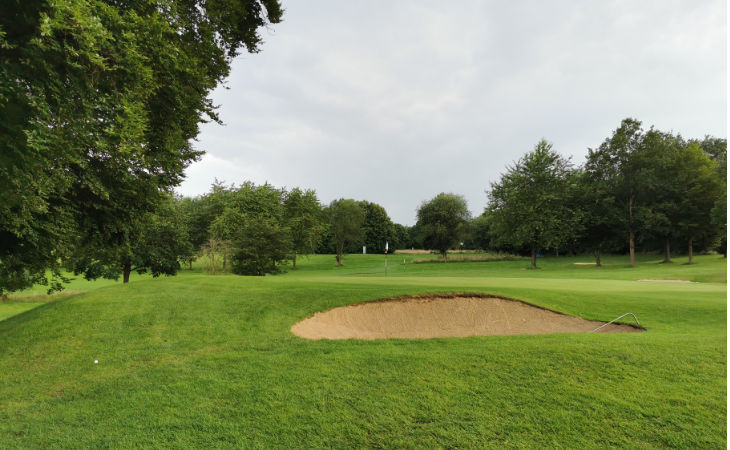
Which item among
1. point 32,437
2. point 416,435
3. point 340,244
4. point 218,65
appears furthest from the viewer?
point 340,244

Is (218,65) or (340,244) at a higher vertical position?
(218,65)

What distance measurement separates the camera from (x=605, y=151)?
38.8 meters

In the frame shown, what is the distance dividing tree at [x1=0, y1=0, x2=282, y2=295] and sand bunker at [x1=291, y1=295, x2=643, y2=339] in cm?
613

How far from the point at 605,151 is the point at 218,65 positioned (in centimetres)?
4498

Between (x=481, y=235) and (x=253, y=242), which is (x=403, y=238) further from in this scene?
(x=253, y=242)

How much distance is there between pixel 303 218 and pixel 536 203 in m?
30.9

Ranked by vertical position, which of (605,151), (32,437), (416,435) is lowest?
(32,437)

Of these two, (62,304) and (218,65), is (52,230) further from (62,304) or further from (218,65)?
(218,65)

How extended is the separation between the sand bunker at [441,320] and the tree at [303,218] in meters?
33.6

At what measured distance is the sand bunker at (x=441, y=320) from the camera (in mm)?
9219

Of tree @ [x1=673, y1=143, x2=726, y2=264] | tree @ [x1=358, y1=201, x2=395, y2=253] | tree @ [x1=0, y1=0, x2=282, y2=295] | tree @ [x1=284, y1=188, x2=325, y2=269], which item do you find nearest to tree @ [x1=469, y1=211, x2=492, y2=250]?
tree @ [x1=358, y1=201, x2=395, y2=253]

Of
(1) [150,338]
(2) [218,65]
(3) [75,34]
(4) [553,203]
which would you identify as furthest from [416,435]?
(4) [553,203]

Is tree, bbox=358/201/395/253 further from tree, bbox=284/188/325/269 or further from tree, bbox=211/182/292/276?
tree, bbox=211/182/292/276

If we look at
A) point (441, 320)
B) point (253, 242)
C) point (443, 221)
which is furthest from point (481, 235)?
point (441, 320)
